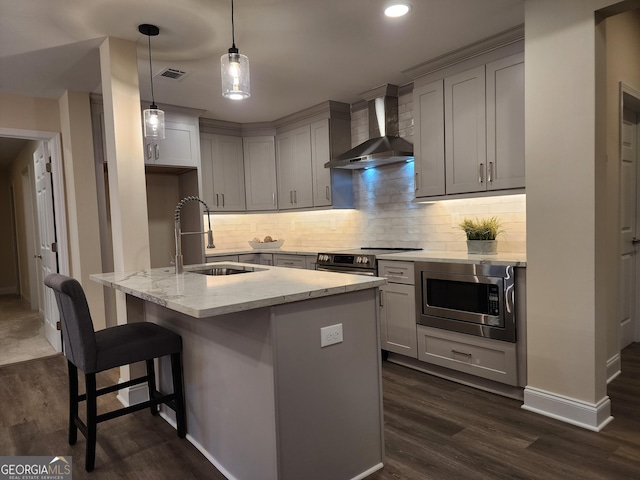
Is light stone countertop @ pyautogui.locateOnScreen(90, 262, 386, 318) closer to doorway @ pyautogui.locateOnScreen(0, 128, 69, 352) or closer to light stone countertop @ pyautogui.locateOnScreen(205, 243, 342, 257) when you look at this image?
doorway @ pyautogui.locateOnScreen(0, 128, 69, 352)

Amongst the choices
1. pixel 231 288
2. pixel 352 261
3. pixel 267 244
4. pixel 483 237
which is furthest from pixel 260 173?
pixel 231 288

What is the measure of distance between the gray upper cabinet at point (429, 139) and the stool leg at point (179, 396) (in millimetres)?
2449

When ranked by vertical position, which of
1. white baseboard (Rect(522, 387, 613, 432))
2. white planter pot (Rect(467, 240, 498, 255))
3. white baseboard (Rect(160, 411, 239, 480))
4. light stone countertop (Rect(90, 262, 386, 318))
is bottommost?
white baseboard (Rect(160, 411, 239, 480))

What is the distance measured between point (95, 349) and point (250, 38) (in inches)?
88.4

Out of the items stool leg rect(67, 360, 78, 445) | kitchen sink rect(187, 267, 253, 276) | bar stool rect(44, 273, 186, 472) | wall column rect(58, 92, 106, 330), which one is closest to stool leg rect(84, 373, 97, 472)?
bar stool rect(44, 273, 186, 472)

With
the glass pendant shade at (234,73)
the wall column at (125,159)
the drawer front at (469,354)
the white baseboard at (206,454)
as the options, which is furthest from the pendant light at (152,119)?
the drawer front at (469,354)

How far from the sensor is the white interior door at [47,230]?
4.32 meters

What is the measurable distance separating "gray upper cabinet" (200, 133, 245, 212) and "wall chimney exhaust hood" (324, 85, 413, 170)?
5.15ft

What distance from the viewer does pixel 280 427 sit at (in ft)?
5.83

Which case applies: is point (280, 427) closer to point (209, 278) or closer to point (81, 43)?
point (209, 278)

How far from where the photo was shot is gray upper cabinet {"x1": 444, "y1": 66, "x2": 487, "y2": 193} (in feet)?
10.8

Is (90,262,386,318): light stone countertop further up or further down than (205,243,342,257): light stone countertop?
further up

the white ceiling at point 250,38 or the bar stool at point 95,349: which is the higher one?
the white ceiling at point 250,38

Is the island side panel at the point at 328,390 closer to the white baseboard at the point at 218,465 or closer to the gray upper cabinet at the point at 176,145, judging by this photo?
the white baseboard at the point at 218,465
